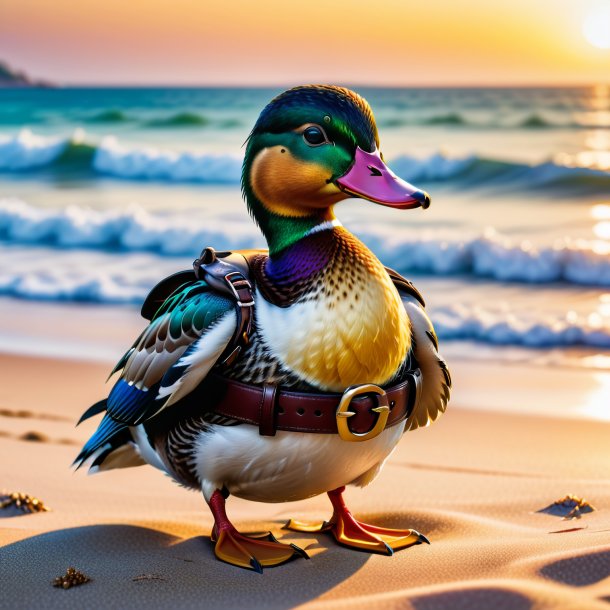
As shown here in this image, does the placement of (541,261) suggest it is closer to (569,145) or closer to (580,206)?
(580,206)

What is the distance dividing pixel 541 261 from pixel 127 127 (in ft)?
45.5

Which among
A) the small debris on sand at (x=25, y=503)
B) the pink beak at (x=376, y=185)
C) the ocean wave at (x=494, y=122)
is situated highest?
the ocean wave at (x=494, y=122)

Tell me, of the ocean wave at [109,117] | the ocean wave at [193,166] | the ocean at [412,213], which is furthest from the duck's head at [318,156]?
the ocean wave at [109,117]

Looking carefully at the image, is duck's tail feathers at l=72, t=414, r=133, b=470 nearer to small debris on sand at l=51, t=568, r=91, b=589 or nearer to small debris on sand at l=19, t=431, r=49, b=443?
small debris on sand at l=51, t=568, r=91, b=589

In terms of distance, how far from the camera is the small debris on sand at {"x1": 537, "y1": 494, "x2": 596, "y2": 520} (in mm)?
3273

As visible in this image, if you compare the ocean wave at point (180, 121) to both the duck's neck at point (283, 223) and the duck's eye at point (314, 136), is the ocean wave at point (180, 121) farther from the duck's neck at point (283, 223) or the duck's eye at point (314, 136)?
the duck's eye at point (314, 136)

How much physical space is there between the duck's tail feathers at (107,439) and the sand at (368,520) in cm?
26

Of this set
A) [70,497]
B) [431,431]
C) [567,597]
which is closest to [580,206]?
[431,431]

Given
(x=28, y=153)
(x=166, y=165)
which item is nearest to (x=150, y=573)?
(x=166, y=165)

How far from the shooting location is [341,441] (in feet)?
8.21

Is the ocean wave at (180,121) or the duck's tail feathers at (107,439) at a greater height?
the ocean wave at (180,121)

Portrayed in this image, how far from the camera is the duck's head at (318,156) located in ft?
7.95

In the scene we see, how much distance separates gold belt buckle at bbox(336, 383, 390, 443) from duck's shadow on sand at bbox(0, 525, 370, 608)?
0.41 meters

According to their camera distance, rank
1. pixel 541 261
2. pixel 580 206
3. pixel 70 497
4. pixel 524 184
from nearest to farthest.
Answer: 1. pixel 70 497
2. pixel 541 261
3. pixel 580 206
4. pixel 524 184
